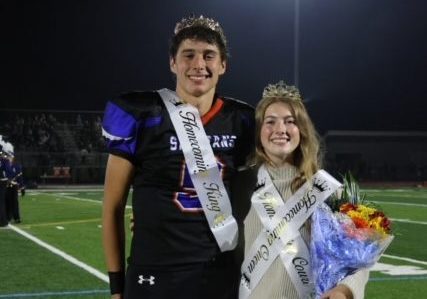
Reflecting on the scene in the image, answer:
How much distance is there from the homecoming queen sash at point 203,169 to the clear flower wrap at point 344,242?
0.33m

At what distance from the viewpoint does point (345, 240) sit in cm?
233

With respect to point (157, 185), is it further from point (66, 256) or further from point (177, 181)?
point (66, 256)

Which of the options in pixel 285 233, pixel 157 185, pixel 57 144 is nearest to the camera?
pixel 157 185

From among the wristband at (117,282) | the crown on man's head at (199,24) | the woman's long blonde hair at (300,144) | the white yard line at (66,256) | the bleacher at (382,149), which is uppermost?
the crown on man's head at (199,24)

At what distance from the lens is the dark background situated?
113ft

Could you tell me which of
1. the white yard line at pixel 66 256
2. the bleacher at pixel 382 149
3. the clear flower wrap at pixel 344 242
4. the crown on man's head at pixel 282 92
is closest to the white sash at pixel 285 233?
the clear flower wrap at pixel 344 242

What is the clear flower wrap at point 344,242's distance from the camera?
2.33 metres

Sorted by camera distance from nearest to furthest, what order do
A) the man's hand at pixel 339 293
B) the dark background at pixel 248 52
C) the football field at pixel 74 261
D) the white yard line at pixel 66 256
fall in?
the man's hand at pixel 339 293
the football field at pixel 74 261
the white yard line at pixel 66 256
the dark background at pixel 248 52

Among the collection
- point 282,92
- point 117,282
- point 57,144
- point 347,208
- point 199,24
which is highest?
point 199,24

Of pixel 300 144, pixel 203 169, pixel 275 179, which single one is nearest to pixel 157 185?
pixel 203 169

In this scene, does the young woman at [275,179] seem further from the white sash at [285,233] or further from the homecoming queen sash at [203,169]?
the homecoming queen sash at [203,169]

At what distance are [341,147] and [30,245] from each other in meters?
32.6

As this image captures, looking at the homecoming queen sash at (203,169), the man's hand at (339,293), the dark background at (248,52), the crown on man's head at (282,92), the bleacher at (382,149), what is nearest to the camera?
the man's hand at (339,293)

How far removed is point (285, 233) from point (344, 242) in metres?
0.33
